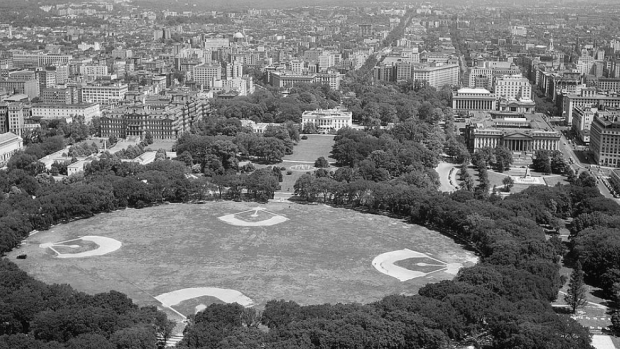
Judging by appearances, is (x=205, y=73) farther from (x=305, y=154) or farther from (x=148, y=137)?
(x=305, y=154)

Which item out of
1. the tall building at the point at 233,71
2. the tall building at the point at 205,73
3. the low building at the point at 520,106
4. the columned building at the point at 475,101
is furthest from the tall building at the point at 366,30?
the low building at the point at 520,106

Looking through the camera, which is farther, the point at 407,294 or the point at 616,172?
the point at 616,172

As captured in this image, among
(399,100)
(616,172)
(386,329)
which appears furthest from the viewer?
(399,100)

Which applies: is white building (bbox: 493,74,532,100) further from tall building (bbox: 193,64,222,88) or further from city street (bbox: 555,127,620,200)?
tall building (bbox: 193,64,222,88)

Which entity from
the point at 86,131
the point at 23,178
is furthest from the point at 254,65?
the point at 23,178

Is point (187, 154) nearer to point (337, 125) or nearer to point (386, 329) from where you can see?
point (337, 125)

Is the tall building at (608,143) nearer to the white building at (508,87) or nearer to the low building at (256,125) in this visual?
the low building at (256,125)

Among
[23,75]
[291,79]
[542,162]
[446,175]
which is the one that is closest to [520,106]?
[542,162]
